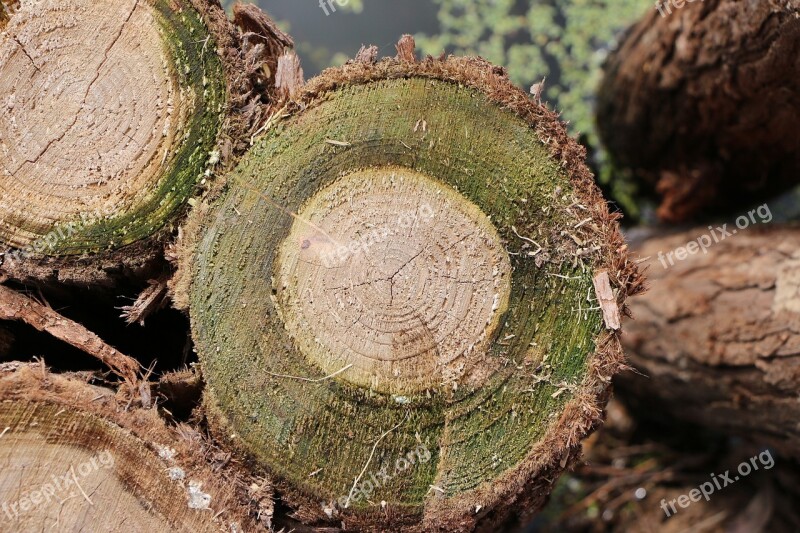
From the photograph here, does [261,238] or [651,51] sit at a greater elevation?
[651,51]

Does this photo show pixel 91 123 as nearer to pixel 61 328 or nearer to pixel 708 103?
pixel 61 328

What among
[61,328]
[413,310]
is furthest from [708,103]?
[61,328]

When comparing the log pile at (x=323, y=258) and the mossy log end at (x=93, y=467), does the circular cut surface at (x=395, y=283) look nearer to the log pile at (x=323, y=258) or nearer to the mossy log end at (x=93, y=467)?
the log pile at (x=323, y=258)

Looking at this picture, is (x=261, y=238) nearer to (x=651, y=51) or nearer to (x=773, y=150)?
(x=651, y=51)

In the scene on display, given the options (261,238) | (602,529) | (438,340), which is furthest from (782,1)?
(602,529)

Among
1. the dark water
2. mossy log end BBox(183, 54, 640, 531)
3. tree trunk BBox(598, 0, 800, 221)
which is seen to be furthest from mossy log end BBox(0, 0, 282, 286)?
the dark water

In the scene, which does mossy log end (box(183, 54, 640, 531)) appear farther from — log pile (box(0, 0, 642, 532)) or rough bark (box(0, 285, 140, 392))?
rough bark (box(0, 285, 140, 392))
